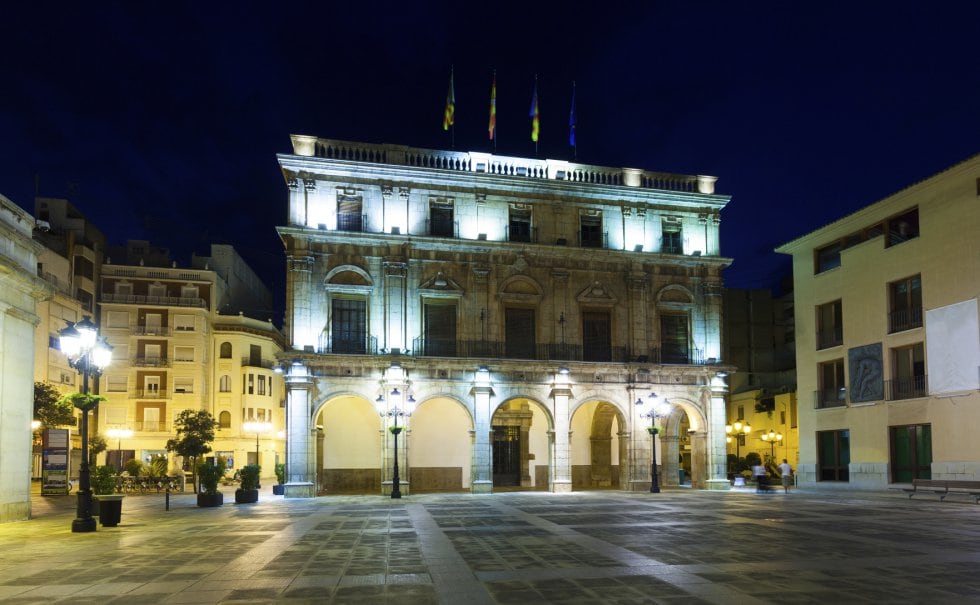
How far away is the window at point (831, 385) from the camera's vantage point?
38.7 meters

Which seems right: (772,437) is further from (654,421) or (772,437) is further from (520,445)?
(520,445)

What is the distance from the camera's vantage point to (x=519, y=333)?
39.5 metres

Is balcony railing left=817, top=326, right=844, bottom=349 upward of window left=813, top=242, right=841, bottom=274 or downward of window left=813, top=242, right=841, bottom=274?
downward

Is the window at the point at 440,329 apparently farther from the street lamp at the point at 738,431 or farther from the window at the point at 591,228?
the street lamp at the point at 738,431

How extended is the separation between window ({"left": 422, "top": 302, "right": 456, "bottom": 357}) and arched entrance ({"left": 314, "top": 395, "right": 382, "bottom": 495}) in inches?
172

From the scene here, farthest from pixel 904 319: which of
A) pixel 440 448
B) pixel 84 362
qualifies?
pixel 84 362

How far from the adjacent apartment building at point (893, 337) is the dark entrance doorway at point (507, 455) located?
561 inches

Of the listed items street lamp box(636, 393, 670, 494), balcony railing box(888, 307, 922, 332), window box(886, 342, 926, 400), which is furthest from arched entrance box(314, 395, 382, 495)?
balcony railing box(888, 307, 922, 332)

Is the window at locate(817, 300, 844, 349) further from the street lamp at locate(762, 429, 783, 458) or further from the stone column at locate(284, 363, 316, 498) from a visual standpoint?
the stone column at locate(284, 363, 316, 498)

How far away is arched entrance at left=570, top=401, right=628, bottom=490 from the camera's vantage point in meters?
43.5

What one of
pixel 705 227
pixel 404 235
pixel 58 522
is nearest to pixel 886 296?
pixel 705 227

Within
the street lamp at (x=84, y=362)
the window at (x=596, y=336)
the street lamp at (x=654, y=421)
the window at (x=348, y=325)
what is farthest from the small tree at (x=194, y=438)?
the street lamp at (x=654, y=421)

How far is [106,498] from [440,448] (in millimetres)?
20532

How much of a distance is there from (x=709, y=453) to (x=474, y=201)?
1701 cm
